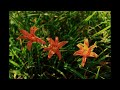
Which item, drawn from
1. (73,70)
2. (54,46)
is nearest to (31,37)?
(54,46)

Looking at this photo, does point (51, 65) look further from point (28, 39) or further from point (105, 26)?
point (105, 26)

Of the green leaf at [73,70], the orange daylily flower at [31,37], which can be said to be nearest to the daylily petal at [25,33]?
the orange daylily flower at [31,37]

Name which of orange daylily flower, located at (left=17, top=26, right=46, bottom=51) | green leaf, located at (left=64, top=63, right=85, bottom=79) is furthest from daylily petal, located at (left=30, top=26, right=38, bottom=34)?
A: green leaf, located at (left=64, top=63, right=85, bottom=79)

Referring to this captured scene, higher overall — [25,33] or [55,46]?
[25,33]

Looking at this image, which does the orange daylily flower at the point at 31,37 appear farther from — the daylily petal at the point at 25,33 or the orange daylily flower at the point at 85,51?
A: the orange daylily flower at the point at 85,51

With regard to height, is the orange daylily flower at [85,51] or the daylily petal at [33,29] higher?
the daylily petal at [33,29]

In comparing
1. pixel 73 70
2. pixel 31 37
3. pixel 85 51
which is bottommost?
pixel 73 70

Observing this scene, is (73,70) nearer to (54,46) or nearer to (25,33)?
(54,46)

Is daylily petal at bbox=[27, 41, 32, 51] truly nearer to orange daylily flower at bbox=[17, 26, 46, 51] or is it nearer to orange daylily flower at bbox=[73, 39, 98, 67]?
orange daylily flower at bbox=[17, 26, 46, 51]

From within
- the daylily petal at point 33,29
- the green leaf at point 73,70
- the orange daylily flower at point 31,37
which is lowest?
the green leaf at point 73,70
